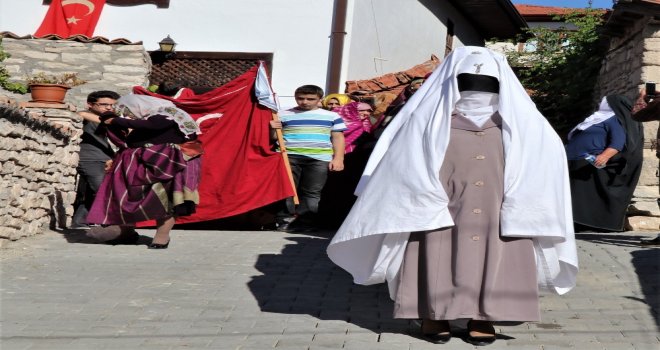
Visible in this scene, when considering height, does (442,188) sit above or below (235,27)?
below

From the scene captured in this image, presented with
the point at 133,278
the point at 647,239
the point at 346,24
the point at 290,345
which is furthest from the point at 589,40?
the point at 290,345

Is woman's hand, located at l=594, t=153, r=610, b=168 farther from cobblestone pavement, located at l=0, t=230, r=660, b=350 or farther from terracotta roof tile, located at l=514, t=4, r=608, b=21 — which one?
terracotta roof tile, located at l=514, t=4, r=608, b=21

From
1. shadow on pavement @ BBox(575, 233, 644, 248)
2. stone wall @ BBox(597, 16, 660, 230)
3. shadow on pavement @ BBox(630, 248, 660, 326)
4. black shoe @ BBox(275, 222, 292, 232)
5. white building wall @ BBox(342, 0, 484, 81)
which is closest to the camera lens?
shadow on pavement @ BBox(630, 248, 660, 326)

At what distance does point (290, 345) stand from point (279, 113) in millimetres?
6416

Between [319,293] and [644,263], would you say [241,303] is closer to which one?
[319,293]

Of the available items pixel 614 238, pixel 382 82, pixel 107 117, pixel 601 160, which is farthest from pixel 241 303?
pixel 382 82

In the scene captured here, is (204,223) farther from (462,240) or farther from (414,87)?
(462,240)

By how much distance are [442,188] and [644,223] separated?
7.18 m

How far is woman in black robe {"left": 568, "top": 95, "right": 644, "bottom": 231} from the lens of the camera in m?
11.6

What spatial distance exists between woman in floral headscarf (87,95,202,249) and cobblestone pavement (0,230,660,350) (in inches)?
13.9

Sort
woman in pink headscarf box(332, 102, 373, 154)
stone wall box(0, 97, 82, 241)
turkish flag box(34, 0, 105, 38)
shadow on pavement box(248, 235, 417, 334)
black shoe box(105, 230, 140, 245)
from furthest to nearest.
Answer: turkish flag box(34, 0, 105, 38), woman in pink headscarf box(332, 102, 373, 154), black shoe box(105, 230, 140, 245), stone wall box(0, 97, 82, 241), shadow on pavement box(248, 235, 417, 334)

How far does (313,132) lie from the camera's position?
455 inches

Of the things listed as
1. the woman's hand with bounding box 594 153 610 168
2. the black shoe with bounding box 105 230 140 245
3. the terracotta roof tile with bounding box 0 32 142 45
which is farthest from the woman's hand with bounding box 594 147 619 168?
the terracotta roof tile with bounding box 0 32 142 45

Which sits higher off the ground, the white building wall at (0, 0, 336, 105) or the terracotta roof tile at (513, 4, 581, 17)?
the terracotta roof tile at (513, 4, 581, 17)
